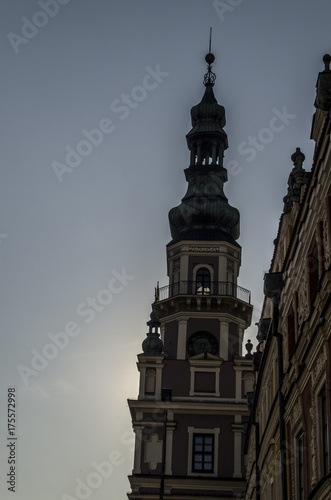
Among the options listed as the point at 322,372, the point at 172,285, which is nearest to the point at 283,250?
the point at 322,372

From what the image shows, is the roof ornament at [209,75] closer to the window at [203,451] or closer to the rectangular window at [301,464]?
the window at [203,451]

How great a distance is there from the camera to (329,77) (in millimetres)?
18172

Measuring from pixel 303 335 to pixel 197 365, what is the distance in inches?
1254

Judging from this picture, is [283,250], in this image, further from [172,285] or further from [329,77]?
[172,285]

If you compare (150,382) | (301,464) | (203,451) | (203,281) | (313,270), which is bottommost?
(301,464)

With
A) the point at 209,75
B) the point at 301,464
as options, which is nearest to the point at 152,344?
the point at 209,75

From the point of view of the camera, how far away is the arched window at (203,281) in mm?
54400

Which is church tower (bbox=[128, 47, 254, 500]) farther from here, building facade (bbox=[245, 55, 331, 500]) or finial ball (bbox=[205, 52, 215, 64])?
building facade (bbox=[245, 55, 331, 500])

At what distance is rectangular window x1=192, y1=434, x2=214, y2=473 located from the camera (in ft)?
159

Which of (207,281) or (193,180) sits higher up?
(193,180)

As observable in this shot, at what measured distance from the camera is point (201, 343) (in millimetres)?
52719

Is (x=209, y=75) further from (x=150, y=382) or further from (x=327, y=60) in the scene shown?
(x=327, y=60)

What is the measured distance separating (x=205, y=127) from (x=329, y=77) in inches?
1702

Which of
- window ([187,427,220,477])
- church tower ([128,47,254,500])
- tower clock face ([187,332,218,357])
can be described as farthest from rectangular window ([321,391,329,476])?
tower clock face ([187,332,218,357])
